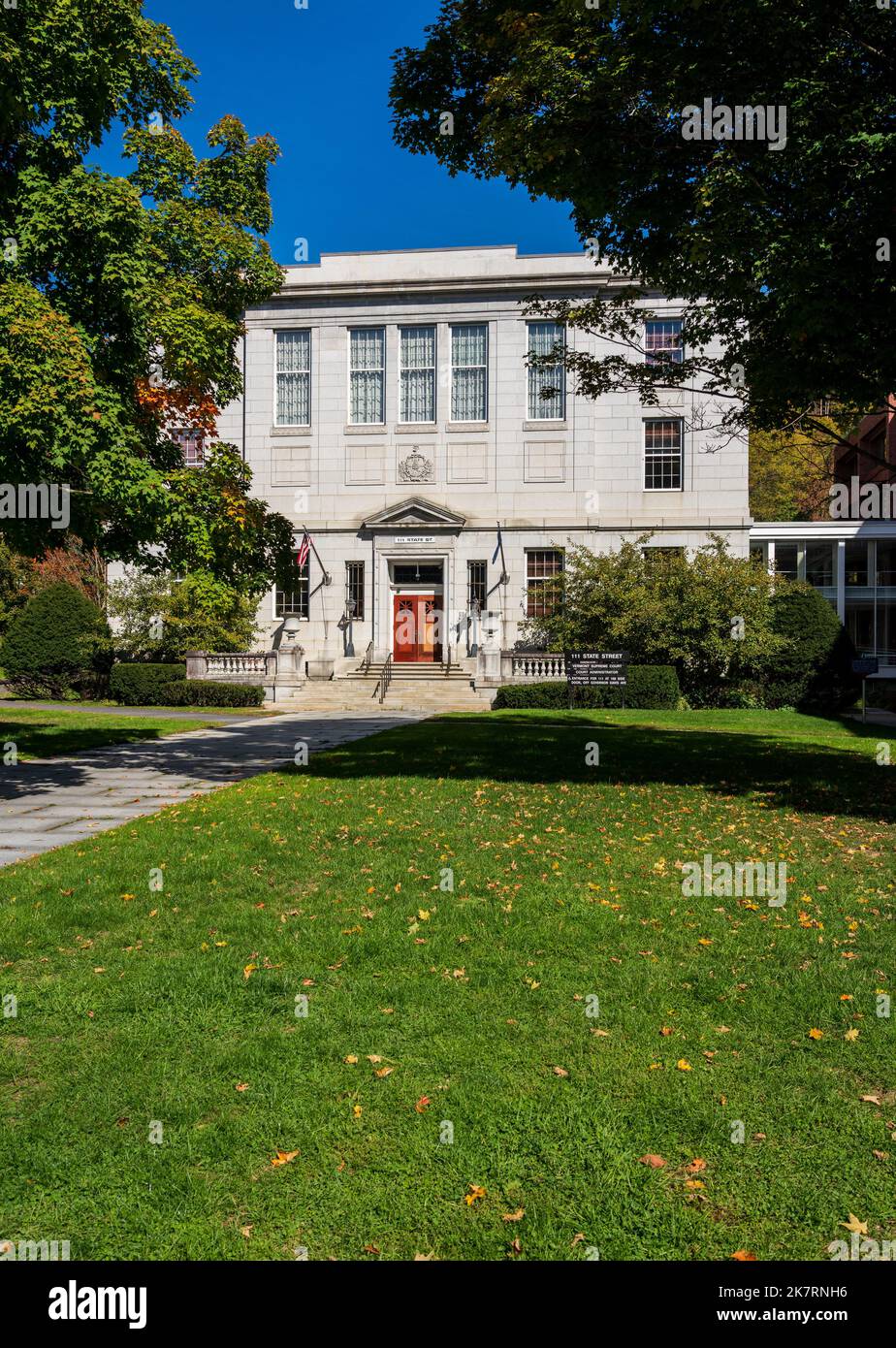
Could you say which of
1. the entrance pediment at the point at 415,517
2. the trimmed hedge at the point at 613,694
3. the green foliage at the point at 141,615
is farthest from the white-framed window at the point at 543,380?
the green foliage at the point at 141,615

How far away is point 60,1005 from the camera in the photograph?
4742 mm

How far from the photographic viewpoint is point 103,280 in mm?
10578

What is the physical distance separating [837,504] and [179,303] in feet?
116

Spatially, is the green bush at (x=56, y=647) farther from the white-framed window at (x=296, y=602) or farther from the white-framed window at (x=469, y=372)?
the white-framed window at (x=469, y=372)

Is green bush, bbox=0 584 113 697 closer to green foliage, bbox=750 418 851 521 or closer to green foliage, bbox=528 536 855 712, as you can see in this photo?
green foliage, bbox=528 536 855 712

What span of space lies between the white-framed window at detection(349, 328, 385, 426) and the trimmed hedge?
15.7 m

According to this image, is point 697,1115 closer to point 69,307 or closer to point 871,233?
point 871,233

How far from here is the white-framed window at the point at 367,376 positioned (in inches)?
1431

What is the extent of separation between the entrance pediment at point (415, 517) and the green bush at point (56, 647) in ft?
38.2

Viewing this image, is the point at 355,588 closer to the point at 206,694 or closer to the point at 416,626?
the point at 416,626

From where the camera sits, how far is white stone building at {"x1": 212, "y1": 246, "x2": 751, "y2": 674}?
35062 millimetres

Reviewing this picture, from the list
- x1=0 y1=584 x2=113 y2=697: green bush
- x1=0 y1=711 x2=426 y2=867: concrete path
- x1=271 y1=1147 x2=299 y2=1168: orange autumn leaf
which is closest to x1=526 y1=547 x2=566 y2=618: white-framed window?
x1=0 y1=711 x2=426 y2=867: concrete path
